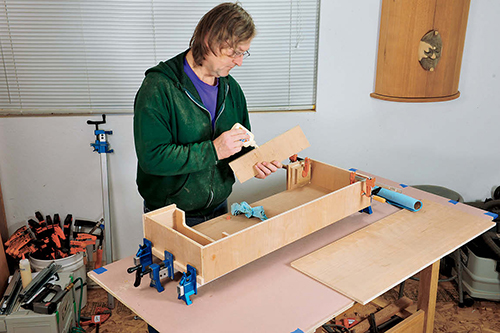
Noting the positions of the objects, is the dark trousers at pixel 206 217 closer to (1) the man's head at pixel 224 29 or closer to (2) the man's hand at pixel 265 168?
(2) the man's hand at pixel 265 168

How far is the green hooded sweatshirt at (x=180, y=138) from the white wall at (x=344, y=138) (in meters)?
1.08

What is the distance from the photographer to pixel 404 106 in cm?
323

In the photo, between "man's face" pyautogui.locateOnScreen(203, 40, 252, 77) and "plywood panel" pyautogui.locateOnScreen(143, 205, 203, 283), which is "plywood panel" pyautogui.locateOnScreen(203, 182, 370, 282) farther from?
"man's face" pyautogui.locateOnScreen(203, 40, 252, 77)

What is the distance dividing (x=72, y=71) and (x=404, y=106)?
7.41 feet

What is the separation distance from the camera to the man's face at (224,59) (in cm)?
176

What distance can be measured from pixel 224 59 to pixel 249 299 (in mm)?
916

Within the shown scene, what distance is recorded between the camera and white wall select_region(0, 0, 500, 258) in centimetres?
294

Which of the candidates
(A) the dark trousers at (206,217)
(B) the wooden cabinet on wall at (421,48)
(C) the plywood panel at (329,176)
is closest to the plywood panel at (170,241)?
(A) the dark trousers at (206,217)

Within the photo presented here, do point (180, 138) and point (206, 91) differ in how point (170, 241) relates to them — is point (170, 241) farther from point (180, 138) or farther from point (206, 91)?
point (206, 91)

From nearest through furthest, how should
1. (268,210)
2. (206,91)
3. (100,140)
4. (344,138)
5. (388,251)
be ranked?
(388,251) < (206,91) < (268,210) < (100,140) < (344,138)

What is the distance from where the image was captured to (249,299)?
1.56 metres

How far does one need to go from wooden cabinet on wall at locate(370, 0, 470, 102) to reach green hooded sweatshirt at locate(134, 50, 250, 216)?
1.27m

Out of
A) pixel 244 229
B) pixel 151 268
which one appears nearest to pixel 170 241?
pixel 151 268

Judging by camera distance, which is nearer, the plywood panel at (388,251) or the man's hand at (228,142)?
the plywood panel at (388,251)
